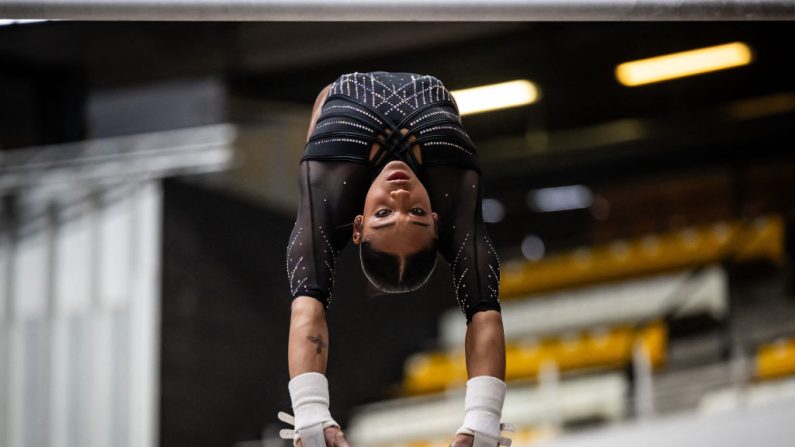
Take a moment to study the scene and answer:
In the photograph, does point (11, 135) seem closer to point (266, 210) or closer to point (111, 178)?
point (111, 178)

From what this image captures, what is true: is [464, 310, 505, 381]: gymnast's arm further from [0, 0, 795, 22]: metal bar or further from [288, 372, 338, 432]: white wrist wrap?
[0, 0, 795, 22]: metal bar

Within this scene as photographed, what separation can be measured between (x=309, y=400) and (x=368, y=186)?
0.55 m

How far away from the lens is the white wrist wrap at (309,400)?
288 centimetres

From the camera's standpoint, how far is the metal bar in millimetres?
3303

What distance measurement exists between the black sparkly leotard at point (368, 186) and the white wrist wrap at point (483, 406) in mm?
185

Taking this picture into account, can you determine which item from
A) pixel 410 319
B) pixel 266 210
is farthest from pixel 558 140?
pixel 266 210

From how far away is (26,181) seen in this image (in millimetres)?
11172

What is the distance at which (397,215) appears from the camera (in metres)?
2.97

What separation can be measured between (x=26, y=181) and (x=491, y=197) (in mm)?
5854

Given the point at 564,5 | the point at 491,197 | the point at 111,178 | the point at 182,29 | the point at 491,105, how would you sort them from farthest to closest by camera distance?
the point at 491,197 < the point at 491,105 < the point at 111,178 < the point at 182,29 < the point at 564,5

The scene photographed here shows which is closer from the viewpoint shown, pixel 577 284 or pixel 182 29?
pixel 182 29

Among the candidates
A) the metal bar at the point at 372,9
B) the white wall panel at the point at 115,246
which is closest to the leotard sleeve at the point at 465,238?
the metal bar at the point at 372,9

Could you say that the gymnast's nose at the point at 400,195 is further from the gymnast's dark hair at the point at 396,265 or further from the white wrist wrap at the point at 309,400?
the white wrist wrap at the point at 309,400

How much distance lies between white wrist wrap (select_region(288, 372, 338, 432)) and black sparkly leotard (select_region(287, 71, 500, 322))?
205 millimetres
